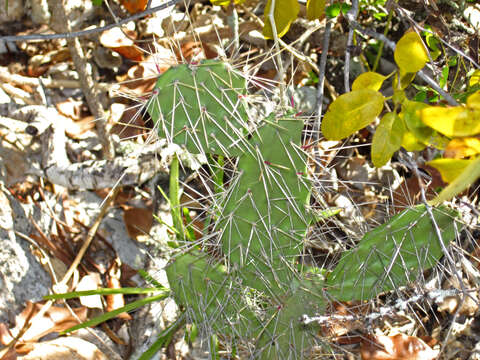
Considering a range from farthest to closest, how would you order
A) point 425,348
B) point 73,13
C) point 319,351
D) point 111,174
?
point 73,13 → point 111,174 → point 425,348 → point 319,351

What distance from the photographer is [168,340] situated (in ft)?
6.03

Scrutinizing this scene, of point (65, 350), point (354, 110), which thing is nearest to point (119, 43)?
point (65, 350)

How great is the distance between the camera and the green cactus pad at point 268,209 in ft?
4.13

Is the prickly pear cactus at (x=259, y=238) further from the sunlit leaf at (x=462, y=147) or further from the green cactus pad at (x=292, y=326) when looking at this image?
the sunlit leaf at (x=462, y=147)

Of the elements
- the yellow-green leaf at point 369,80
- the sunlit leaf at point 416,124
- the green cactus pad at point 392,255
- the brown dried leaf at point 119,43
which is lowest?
the green cactus pad at point 392,255

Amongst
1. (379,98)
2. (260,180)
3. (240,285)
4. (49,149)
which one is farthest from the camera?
(49,149)

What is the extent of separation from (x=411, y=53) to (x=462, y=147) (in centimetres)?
21

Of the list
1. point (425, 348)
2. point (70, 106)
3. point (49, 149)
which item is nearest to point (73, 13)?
point (70, 106)

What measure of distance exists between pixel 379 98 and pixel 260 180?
1.40ft

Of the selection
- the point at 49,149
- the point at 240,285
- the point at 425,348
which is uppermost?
the point at 49,149

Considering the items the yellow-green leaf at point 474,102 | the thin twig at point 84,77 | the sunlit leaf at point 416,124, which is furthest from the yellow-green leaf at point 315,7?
the thin twig at point 84,77

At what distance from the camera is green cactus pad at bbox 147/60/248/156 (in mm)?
1216

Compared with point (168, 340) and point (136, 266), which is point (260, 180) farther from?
point (136, 266)

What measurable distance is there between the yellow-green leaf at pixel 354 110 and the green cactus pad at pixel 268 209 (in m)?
0.26
